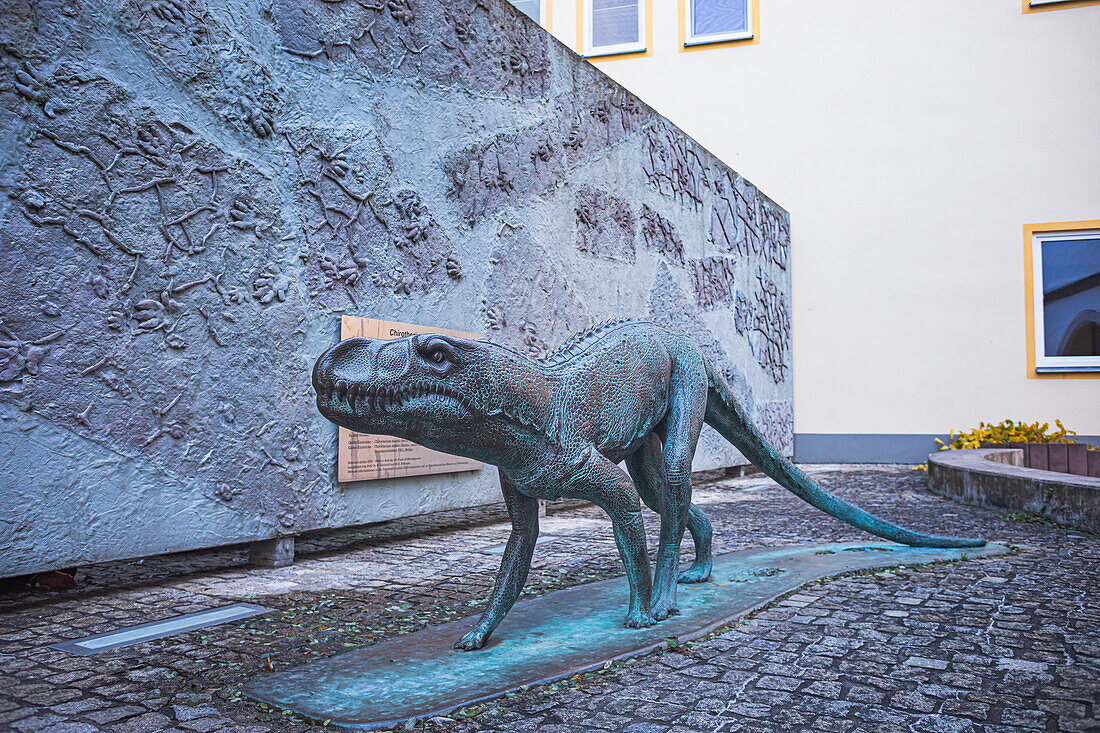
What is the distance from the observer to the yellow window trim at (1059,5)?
1280 centimetres

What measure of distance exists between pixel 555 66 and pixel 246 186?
12.2ft

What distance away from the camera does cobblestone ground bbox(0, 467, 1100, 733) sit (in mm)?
2580

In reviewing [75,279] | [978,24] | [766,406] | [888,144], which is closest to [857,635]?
[75,279]

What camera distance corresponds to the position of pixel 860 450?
13.5 metres

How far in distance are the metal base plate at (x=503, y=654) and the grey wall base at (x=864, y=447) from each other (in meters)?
9.51

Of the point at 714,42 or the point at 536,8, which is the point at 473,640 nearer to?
the point at 714,42

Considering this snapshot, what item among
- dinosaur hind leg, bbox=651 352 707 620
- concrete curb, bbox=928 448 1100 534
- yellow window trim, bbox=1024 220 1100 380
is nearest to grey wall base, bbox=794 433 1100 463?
yellow window trim, bbox=1024 220 1100 380

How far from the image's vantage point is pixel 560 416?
3203 mm

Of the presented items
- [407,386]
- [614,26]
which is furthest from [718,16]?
[407,386]

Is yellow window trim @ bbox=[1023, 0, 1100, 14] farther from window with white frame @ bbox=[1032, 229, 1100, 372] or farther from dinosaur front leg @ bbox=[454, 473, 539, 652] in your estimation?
dinosaur front leg @ bbox=[454, 473, 539, 652]

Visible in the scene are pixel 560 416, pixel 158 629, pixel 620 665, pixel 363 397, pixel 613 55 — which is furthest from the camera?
pixel 613 55

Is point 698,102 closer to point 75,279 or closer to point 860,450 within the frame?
point 860,450

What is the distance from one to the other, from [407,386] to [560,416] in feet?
2.24

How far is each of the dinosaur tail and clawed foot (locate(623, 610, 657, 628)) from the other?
1269 mm
